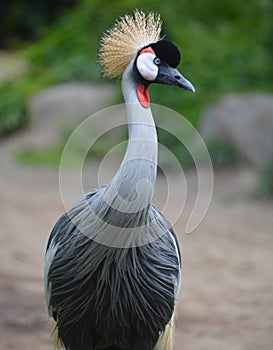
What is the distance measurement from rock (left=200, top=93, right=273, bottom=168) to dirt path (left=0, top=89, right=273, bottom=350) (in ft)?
0.83

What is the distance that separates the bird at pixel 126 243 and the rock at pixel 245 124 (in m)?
4.70

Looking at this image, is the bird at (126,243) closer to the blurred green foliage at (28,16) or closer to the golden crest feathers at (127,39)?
the golden crest feathers at (127,39)

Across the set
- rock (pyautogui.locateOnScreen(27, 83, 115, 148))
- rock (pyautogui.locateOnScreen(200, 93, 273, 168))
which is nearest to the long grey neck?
rock (pyautogui.locateOnScreen(200, 93, 273, 168))

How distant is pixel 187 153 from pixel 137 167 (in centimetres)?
526

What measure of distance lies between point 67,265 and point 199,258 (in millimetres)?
2917

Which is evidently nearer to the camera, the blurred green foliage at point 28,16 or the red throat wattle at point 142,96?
the red throat wattle at point 142,96

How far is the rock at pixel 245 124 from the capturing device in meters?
7.95

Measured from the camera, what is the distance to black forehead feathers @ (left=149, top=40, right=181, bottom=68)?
9.87ft

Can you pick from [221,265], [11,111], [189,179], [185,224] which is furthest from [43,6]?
[221,265]

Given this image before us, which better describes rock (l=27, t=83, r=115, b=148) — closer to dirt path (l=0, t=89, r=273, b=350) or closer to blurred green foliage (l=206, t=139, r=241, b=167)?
dirt path (l=0, t=89, r=273, b=350)

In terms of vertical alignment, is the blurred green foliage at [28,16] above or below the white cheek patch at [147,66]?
above

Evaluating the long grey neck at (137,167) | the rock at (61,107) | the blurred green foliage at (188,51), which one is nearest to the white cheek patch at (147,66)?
the long grey neck at (137,167)

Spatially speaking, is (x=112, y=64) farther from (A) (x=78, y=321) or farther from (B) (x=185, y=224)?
(B) (x=185, y=224)

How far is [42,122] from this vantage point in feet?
32.6
